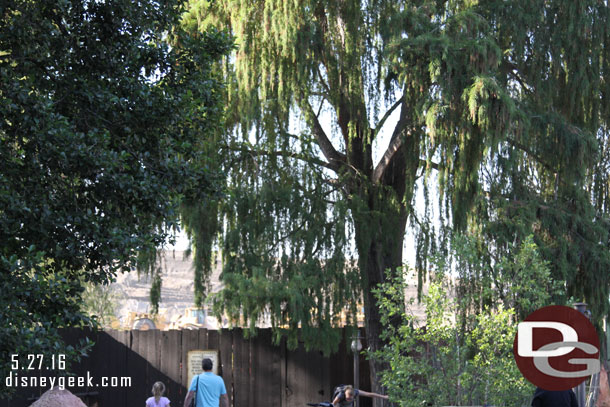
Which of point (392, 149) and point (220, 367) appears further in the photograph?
point (220, 367)

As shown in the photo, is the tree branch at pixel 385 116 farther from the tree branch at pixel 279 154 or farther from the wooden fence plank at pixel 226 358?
the wooden fence plank at pixel 226 358

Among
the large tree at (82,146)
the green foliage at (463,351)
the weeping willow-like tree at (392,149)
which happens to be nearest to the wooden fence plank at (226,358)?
the weeping willow-like tree at (392,149)

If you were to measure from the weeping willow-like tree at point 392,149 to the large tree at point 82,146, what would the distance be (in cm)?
409

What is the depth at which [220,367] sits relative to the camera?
1706 centimetres

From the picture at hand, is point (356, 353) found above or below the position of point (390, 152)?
below

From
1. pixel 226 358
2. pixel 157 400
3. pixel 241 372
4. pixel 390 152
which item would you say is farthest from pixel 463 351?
pixel 226 358

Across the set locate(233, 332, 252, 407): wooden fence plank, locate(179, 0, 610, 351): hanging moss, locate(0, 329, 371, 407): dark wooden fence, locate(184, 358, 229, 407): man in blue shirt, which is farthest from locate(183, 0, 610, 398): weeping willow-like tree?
locate(184, 358, 229, 407): man in blue shirt

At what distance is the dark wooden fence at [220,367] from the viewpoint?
16859 millimetres

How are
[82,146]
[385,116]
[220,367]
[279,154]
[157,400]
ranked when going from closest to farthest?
1. [82,146]
2. [157,400]
3. [279,154]
4. [385,116]
5. [220,367]

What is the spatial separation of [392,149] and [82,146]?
8211 mm

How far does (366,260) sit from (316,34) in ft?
13.9

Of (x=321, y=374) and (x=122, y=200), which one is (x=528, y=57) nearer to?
(x=321, y=374)

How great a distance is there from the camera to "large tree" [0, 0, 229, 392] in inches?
332

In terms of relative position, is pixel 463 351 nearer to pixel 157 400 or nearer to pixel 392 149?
pixel 157 400
